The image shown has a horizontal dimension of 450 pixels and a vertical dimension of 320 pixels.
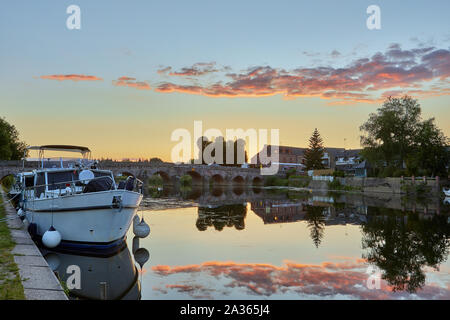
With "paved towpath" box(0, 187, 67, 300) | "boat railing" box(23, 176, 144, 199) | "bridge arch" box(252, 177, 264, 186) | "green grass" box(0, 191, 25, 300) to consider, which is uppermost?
"boat railing" box(23, 176, 144, 199)

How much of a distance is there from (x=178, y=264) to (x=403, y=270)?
8.28 meters

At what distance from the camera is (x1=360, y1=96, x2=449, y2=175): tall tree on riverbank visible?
187ft

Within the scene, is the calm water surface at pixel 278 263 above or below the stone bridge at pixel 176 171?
below

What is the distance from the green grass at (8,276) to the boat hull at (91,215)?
248cm

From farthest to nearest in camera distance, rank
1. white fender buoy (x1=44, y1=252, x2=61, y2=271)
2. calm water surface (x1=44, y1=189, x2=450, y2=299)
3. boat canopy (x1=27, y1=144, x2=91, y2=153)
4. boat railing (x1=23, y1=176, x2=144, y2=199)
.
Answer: boat canopy (x1=27, y1=144, x2=91, y2=153), boat railing (x1=23, y1=176, x2=144, y2=199), white fender buoy (x1=44, y1=252, x2=61, y2=271), calm water surface (x1=44, y1=189, x2=450, y2=299)

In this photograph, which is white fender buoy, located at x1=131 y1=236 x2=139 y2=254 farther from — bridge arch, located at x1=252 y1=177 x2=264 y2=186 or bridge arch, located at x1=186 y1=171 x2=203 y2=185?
bridge arch, located at x1=252 y1=177 x2=264 y2=186

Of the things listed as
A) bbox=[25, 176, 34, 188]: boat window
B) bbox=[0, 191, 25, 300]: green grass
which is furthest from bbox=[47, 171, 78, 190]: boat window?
bbox=[0, 191, 25, 300]: green grass

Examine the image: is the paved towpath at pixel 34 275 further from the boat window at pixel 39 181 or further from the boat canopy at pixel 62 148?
the boat canopy at pixel 62 148

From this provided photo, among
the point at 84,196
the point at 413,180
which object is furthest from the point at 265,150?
the point at 84,196

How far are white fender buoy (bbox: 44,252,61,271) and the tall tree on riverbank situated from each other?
54.3 m

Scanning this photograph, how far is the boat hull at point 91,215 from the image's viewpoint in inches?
606

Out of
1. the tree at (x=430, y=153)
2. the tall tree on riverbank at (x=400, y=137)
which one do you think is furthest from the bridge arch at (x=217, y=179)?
the tree at (x=430, y=153)

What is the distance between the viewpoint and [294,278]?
41.3 feet

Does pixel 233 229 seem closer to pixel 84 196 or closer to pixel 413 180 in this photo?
pixel 84 196
